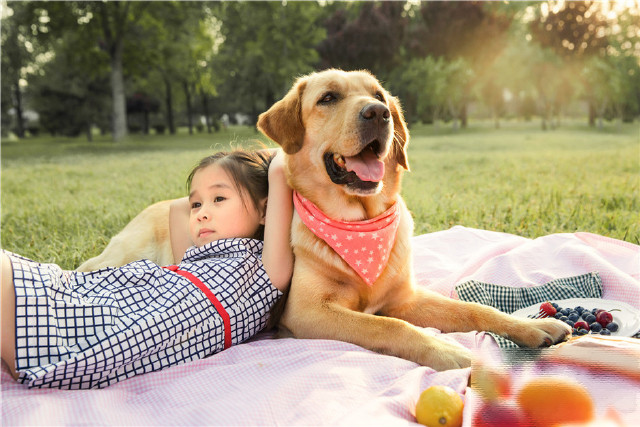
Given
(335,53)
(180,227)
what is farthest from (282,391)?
(335,53)

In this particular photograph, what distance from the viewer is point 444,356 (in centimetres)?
234

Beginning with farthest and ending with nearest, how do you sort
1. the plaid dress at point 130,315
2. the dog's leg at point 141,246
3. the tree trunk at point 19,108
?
the tree trunk at point 19,108, the dog's leg at point 141,246, the plaid dress at point 130,315

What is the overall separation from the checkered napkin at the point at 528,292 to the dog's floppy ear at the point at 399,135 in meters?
0.95

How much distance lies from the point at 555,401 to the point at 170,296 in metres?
1.74

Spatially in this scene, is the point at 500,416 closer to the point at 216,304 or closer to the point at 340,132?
the point at 216,304

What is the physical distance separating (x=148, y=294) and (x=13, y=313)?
1.92 feet

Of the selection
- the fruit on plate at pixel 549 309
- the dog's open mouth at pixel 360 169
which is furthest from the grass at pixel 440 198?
the fruit on plate at pixel 549 309

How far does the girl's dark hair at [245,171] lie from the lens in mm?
3113

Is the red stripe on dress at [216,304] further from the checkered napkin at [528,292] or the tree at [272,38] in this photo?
the tree at [272,38]

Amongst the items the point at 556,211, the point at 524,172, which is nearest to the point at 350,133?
the point at 556,211

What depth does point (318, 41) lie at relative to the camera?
27203mm

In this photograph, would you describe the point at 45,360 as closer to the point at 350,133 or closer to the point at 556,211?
the point at 350,133

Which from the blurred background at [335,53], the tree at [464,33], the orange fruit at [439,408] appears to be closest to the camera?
the orange fruit at [439,408]

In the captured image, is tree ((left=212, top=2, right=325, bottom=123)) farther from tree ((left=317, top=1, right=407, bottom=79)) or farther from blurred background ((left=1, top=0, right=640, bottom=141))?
tree ((left=317, top=1, right=407, bottom=79))
